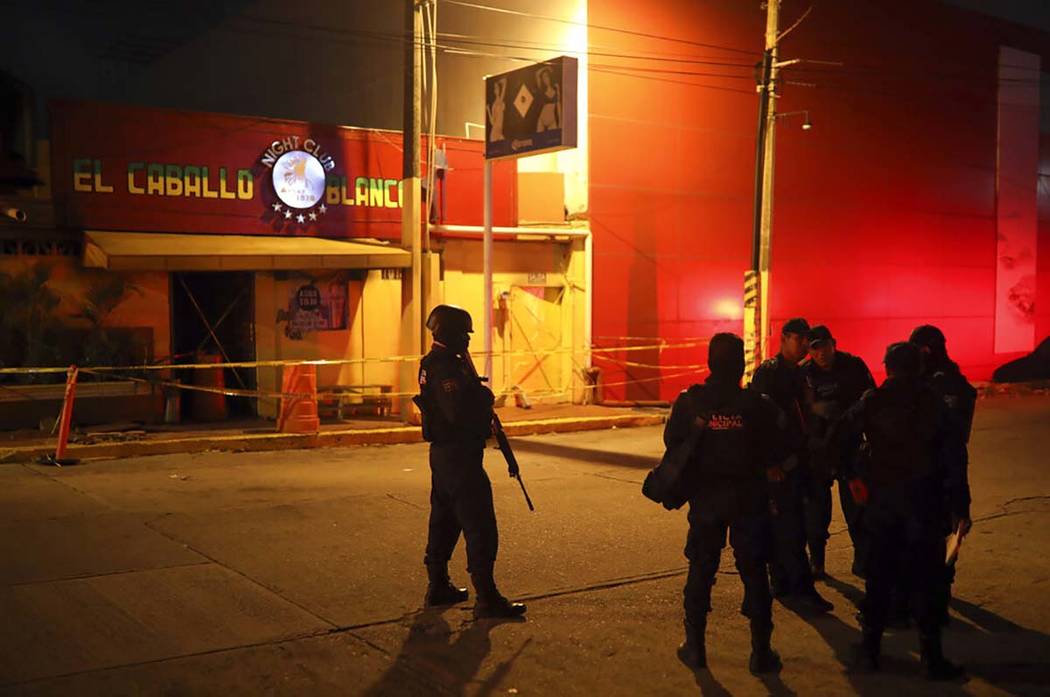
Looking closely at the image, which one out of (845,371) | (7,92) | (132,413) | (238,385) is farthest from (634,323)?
(7,92)

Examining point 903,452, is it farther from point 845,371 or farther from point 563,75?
point 563,75

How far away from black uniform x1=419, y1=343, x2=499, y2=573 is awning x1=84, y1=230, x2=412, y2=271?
904 centimetres

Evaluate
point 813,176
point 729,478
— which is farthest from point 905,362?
point 813,176

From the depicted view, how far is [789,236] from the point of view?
23.1 meters

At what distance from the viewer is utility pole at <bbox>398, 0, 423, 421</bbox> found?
1570 centimetres

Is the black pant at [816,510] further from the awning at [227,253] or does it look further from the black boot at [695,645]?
the awning at [227,253]

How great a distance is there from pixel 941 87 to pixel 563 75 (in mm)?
13797

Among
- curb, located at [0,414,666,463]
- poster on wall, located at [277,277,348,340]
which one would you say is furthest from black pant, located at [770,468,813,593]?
poster on wall, located at [277,277,348,340]

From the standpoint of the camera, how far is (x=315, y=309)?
17.5 meters

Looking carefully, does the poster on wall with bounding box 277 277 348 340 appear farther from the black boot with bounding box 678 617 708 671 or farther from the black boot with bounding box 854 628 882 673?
the black boot with bounding box 854 628 882 673

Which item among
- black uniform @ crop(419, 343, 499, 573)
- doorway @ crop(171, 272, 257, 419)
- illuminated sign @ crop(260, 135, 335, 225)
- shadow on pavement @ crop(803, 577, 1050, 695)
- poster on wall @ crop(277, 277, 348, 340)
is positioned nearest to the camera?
shadow on pavement @ crop(803, 577, 1050, 695)

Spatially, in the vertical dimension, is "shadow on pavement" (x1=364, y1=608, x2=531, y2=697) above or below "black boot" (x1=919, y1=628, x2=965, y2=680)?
below

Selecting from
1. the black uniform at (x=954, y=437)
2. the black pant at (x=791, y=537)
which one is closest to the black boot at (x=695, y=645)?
the black uniform at (x=954, y=437)

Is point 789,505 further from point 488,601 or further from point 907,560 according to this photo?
point 488,601
